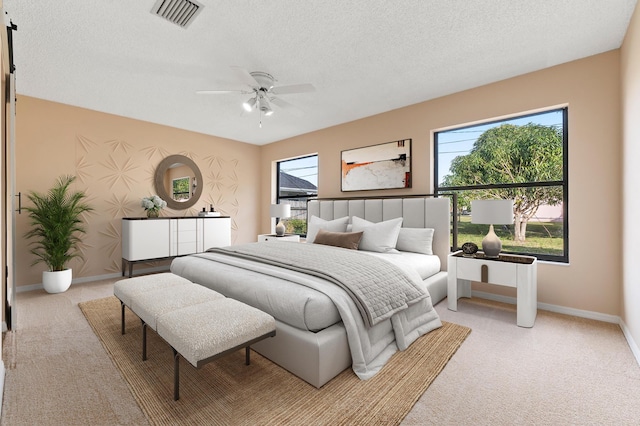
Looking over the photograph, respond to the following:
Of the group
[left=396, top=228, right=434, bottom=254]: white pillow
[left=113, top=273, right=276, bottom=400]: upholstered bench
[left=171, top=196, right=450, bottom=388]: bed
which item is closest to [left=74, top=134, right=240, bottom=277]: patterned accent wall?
[left=171, top=196, right=450, bottom=388]: bed

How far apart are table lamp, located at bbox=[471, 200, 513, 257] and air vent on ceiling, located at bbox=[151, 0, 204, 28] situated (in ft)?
10.1

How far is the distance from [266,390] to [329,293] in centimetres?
69

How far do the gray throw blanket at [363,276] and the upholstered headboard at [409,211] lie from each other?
4.42 feet

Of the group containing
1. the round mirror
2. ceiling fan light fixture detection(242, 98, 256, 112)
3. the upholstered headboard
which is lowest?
Answer: the upholstered headboard

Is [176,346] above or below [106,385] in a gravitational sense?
above

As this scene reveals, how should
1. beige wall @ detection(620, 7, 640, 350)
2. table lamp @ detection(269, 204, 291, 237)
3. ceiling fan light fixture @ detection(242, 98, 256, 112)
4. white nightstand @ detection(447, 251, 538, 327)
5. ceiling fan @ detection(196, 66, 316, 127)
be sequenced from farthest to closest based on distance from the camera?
table lamp @ detection(269, 204, 291, 237) → ceiling fan light fixture @ detection(242, 98, 256, 112) → ceiling fan @ detection(196, 66, 316, 127) → white nightstand @ detection(447, 251, 538, 327) → beige wall @ detection(620, 7, 640, 350)

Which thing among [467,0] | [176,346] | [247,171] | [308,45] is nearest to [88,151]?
[247,171]

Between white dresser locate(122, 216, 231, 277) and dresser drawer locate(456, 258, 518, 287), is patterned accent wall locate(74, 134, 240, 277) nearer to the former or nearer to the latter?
white dresser locate(122, 216, 231, 277)

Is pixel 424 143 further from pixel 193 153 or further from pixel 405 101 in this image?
pixel 193 153

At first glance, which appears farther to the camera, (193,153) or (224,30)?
(193,153)

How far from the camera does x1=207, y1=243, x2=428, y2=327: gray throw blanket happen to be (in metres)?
2.08

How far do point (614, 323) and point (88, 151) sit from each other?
6.81 m

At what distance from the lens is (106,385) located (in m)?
1.81

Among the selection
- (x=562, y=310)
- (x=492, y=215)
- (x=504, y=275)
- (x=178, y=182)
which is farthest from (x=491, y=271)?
(x=178, y=182)
